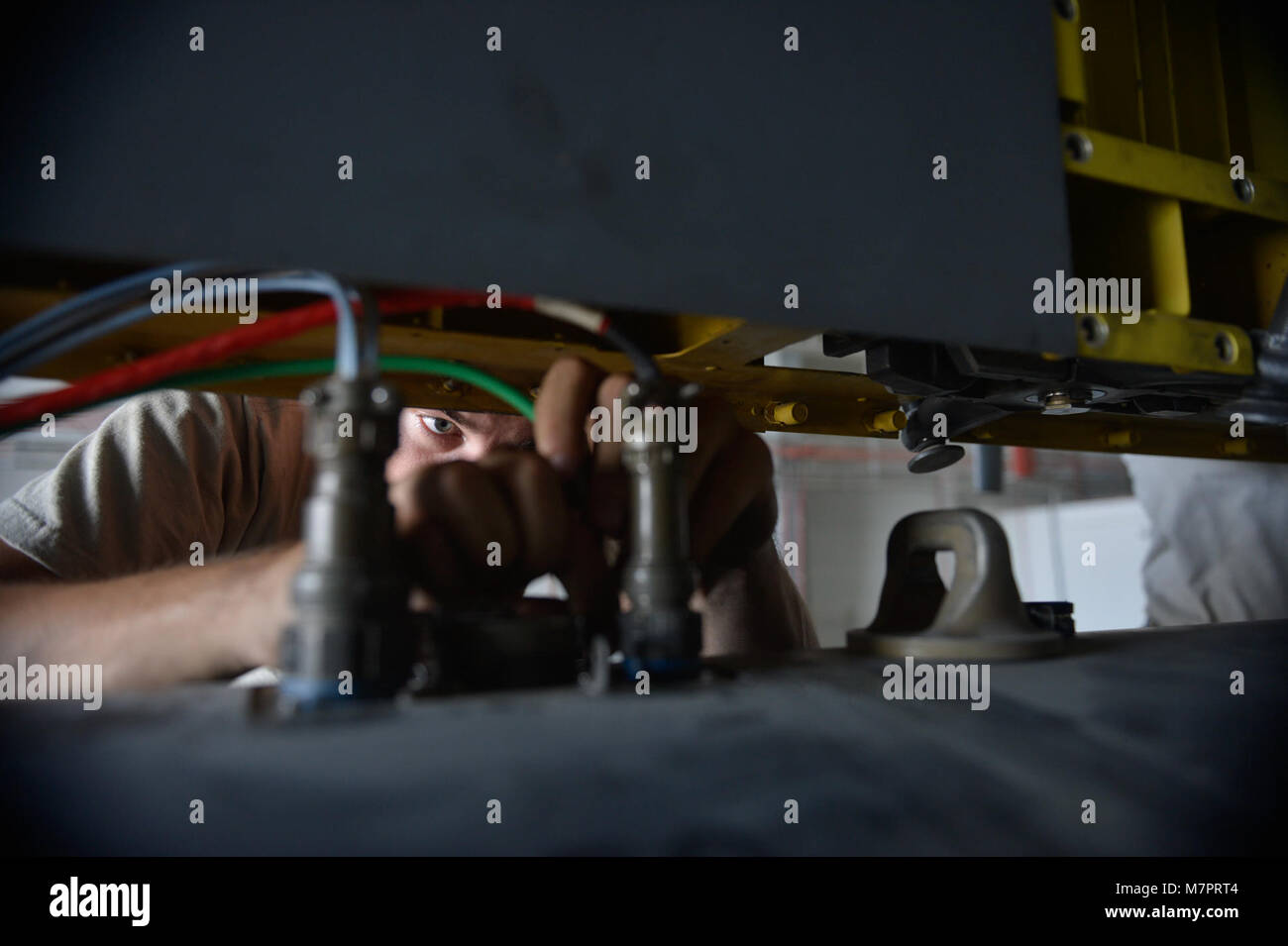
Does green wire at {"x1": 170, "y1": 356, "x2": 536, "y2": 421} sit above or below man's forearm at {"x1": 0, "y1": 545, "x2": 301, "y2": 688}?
above

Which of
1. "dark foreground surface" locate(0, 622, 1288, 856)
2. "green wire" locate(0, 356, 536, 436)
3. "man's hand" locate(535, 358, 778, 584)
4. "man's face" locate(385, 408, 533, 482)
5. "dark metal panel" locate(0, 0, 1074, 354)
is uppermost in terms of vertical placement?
"man's face" locate(385, 408, 533, 482)

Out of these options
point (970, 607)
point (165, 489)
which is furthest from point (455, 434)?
point (970, 607)

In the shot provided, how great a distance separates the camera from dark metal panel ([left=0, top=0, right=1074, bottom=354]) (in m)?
0.33

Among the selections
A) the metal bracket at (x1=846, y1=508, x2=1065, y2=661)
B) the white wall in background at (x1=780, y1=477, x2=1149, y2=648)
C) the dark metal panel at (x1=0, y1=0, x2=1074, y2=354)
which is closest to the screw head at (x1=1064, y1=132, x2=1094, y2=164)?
the dark metal panel at (x1=0, y1=0, x2=1074, y2=354)

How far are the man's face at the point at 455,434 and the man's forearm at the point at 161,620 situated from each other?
624 millimetres

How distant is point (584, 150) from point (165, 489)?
3.41 feet

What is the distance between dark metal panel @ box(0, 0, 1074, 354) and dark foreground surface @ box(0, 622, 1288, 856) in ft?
0.64

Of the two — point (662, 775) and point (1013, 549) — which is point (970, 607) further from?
point (1013, 549)

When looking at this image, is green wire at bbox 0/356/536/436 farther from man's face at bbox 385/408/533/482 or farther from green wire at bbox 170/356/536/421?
man's face at bbox 385/408/533/482

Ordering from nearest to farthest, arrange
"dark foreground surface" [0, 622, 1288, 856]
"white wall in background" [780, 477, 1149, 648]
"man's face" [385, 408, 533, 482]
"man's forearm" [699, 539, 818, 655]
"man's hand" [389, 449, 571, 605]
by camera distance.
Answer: "dark foreground surface" [0, 622, 1288, 856] < "man's hand" [389, 449, 571, 605] < "man's forearm" [699, 539, 818, 655] < "man's face" [385, 408, 533, 482] < "white wall in background" [780, 477, 1149, 648]

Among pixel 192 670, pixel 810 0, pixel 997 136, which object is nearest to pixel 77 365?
pixel 192 670

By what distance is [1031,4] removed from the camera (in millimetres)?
551

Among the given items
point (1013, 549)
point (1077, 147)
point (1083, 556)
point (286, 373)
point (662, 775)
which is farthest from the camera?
point (1013, 549)

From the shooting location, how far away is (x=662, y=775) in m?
0.33
